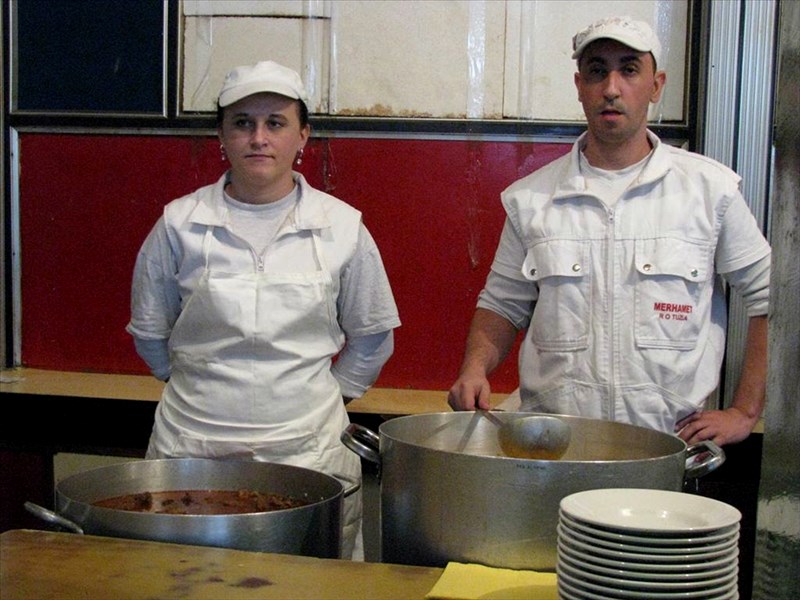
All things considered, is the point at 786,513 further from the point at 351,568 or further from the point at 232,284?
the point at 232,284

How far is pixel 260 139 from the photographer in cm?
241

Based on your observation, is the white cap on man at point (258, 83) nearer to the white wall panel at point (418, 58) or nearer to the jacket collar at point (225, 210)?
the jacket collar at point (225, 210)

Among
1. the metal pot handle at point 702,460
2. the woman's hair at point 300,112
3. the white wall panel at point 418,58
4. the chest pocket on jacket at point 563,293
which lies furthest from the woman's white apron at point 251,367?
the white wall panel at point 418,58

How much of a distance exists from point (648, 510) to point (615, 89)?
1297mm

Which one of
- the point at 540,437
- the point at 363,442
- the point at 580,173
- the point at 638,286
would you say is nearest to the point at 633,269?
the point at 638,286

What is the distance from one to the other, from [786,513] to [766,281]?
1.40 m

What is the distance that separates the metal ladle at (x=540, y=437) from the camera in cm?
152

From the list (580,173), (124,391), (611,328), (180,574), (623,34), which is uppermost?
(623,34)

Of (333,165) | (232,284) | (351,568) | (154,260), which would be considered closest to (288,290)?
(232,284)

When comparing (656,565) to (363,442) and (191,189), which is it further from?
(191,189)

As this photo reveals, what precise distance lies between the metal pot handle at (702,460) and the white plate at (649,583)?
36 centimetres

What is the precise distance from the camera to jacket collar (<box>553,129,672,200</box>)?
2.26 metres

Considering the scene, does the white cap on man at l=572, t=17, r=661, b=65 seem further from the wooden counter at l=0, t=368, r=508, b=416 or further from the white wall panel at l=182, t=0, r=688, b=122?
the wooden counter at l=0, t=368, r=508, b=416

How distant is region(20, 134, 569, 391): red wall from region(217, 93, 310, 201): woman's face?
1254 millimetres
